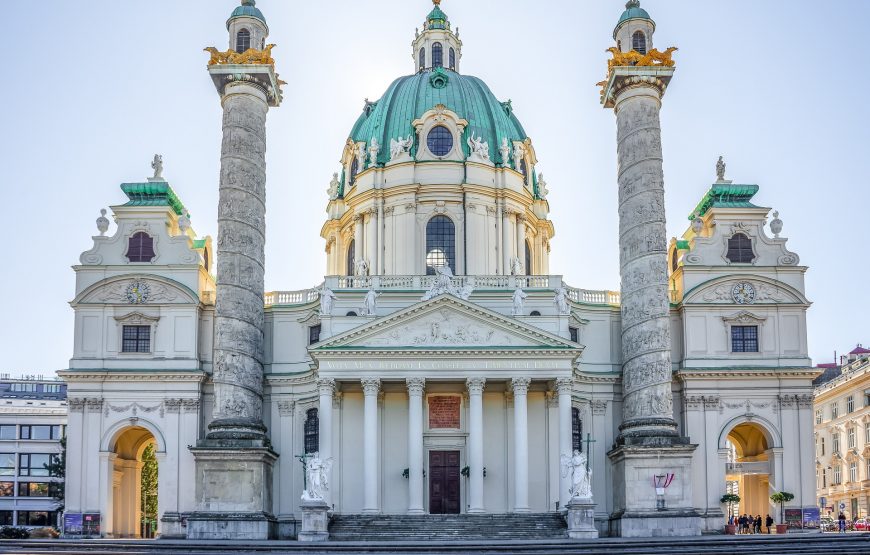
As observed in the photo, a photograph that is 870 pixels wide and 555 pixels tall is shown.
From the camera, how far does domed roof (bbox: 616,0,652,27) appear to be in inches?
1977

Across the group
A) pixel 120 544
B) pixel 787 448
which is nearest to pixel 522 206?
pixel 787 448

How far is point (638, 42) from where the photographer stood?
165 feet

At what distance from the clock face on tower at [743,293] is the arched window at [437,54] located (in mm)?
22502

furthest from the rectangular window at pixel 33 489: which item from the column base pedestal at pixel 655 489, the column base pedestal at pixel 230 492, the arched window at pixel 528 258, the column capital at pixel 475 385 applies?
the column base pedestal at pixel 655 489

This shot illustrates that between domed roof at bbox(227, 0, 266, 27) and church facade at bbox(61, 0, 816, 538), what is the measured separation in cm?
10

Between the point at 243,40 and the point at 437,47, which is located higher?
the point at 437,47

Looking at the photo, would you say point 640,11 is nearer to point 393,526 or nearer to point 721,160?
point 721,160

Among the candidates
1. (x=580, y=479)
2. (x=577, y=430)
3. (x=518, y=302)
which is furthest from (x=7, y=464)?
(x=580, y=479)

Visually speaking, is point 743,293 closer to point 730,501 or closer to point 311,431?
point 730,501

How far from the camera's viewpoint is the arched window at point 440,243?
2356 inches

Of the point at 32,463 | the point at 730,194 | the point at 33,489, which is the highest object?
the point at 730,194

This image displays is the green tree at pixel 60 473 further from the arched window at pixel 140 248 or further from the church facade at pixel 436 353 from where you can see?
the arched window at pixel 140 248

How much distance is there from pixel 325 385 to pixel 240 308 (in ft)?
16.2

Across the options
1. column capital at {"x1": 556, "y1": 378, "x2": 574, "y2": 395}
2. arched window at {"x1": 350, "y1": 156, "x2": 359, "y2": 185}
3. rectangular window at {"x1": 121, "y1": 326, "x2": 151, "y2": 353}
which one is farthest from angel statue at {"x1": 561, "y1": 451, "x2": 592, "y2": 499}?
arched window at {"x1": 350, "y1": 156, "x2": 359, "y2": 185}
